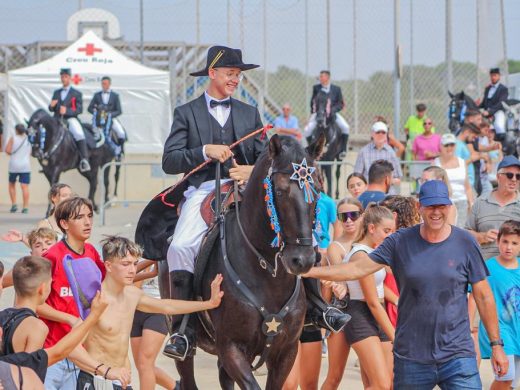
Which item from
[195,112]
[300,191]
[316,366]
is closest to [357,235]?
[316,366]

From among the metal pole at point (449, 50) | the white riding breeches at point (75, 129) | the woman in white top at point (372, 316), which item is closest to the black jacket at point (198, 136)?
the woman in white top at point (372, 316)

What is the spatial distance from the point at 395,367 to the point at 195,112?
234 cm

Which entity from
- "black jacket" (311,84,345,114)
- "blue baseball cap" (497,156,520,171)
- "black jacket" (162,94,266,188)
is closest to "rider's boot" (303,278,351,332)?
"black jacket" (162,94,266,188)

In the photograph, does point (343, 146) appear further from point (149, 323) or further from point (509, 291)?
point (149, 323)

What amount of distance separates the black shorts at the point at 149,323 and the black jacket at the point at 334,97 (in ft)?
47.7

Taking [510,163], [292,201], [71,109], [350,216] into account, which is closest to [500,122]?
[71,109]

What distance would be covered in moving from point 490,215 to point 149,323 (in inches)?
130

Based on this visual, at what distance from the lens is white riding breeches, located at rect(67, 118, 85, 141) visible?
2319cm

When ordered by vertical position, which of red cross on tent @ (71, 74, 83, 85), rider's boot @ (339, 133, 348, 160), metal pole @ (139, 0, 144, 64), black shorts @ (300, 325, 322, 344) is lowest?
black shorts @ (300, 325, 322, 344)

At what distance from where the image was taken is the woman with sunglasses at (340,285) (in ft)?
27.6

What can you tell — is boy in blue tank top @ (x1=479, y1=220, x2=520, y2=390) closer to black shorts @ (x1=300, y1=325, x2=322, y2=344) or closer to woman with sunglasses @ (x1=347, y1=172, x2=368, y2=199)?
black shorts @ (x1=300, y1=325, x2=322, y2=344)

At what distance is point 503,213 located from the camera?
33.1ft

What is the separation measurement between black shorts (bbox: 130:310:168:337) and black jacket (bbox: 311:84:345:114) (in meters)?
14.5

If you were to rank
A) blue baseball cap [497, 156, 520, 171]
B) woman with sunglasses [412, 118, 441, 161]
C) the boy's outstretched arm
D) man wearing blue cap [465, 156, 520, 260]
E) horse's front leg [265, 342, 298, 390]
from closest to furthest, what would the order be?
the boy's outstretched arm, horse's front leg [265, 342, 298, 390], blue baseball cap [497, 156, 520, 171], man wearing blue cap [465, 156, 520, 260], woman with sunglasses [412, 118, 441, 161]
